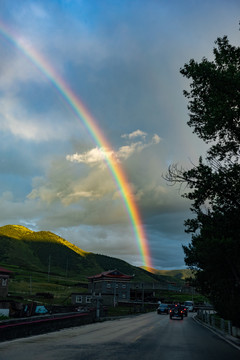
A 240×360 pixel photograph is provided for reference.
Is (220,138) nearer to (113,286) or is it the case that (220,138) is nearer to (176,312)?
(176,312)

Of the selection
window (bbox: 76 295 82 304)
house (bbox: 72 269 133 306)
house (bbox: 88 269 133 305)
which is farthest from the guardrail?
house (bbox: 88 269 133 305)

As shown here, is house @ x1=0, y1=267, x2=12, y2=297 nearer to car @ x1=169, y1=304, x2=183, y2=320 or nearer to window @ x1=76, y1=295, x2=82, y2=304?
window @ x1=76, y1=295, x2=82, y2=304

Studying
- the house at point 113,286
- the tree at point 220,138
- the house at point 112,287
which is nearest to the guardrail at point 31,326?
the tree at point 220,138

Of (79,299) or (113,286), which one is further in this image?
(113,286)

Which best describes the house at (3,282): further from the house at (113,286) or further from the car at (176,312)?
the house at (113,286)

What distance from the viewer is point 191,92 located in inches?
862

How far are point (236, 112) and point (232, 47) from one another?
449 centimetres

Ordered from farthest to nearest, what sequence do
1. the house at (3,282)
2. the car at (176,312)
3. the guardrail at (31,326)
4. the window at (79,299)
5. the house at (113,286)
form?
the house at (113,286) < the window at (79,299) < the house at (3,282) < the car at (176,312) < the guardrail at (31,326)

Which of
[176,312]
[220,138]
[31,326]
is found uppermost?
[220,138]

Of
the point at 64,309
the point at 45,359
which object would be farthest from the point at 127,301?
the point at 45,359

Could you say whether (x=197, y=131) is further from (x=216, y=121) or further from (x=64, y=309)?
(x=64, y=309)

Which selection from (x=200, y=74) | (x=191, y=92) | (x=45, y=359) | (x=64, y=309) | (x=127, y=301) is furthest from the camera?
(x=127, y=301)

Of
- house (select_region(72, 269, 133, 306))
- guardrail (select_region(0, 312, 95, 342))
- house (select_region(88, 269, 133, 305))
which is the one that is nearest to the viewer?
guardrail (select_region(0, 312, 95, 342))

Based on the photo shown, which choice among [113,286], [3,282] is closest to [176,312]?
[3,282]
